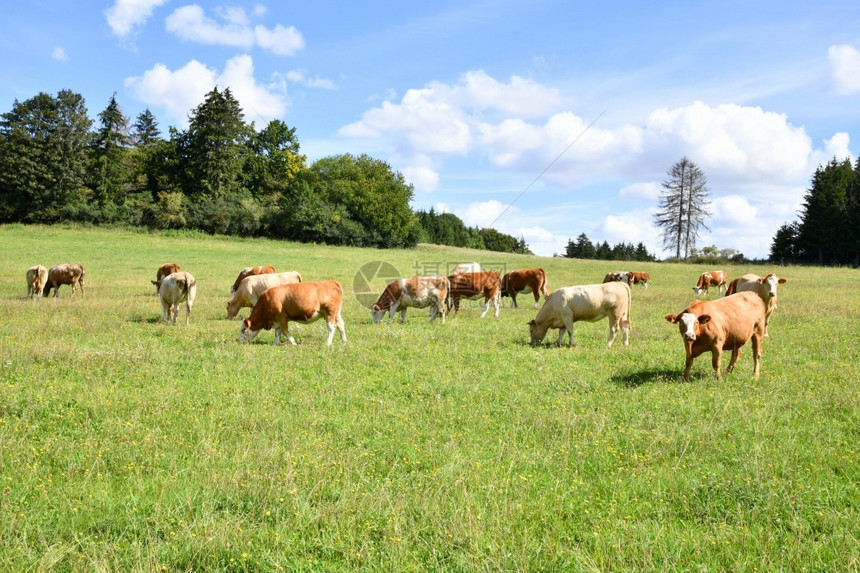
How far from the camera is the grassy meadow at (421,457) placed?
181 inches

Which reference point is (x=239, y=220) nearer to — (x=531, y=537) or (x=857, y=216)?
(x=531, y=537)

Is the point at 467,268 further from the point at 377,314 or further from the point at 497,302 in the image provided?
the point at 377,314

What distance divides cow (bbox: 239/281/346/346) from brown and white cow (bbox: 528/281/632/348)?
5.17 meters

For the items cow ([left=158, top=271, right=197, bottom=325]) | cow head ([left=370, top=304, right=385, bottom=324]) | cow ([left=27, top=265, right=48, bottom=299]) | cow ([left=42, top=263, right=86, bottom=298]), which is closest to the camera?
cow ([left=158, top=271, right=197, bottom=325])

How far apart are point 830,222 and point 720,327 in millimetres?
68928

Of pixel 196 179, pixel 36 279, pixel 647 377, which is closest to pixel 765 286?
pixel 647 377

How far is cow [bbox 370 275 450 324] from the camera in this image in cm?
1828

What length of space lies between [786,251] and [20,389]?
80729mm

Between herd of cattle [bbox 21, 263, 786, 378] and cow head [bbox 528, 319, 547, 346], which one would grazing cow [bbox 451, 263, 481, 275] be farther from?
cow head [bbox 528, 319, 547, 346]

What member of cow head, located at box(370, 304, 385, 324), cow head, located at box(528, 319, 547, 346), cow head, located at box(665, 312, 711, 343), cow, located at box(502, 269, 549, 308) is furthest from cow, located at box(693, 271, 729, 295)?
cow head, located at box(665, 312, 711, 343)

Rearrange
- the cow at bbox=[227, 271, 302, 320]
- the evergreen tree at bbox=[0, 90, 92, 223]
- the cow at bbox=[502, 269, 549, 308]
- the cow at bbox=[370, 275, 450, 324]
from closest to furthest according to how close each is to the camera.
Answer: the cow at bbox=[227, 271, 302, 320]
the cow at bbox=[370, 275, 450, 324]
the cow at bbox=[502, 269, 549, 308]
the evergreen tree at bbox=[0, 90, 92, 223]

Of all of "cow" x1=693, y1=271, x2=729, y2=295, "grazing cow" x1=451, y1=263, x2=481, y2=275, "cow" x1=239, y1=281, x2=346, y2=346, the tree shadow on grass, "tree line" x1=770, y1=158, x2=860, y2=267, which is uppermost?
"tree line" x1=770, y1=158, x2=860, y2=267

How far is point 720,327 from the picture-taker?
32.6ft

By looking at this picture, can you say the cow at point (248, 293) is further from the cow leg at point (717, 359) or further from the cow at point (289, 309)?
the cow leg at point (717, 359)
